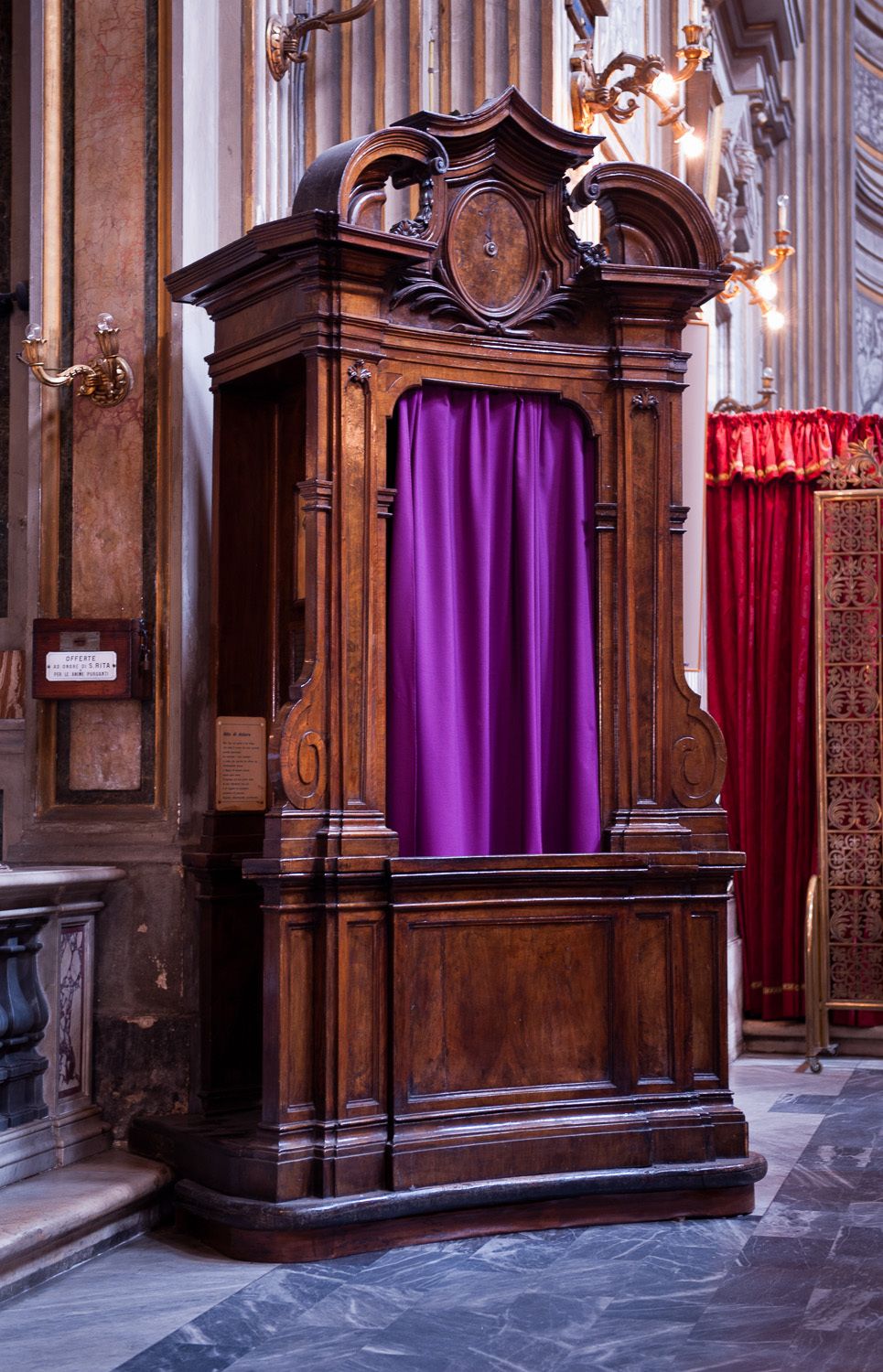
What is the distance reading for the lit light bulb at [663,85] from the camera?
22.1 feet

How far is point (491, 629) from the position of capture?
4777 millimetres

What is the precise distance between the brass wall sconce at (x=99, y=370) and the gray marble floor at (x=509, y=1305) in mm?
2520

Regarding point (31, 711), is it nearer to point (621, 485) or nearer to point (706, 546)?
point (621, 485)

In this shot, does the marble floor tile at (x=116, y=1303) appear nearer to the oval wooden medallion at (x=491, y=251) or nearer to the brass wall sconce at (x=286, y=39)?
the oval wooden medallion at (x=491, y=251)

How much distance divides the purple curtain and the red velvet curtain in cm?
298

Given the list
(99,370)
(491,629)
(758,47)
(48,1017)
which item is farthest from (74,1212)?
(758,47)

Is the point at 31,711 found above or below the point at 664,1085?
above

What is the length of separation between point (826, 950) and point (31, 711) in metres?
3.85

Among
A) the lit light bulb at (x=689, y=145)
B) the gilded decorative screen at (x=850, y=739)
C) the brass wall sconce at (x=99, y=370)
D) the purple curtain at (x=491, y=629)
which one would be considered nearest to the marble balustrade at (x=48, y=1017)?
the purple curtain at (x=491, y=629)

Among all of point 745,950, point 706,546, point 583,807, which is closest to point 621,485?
point 583,807

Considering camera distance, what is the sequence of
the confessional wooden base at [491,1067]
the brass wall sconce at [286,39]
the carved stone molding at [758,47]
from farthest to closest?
the carved stone molding at [758,47] → the brass wall sconce at [286,39] → the confessional wooden base at [491,1067]

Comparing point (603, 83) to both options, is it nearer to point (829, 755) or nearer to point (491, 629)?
point (491, 629)

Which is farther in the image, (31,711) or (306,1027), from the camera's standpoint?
(31,711)

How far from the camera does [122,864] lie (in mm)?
4977
